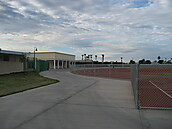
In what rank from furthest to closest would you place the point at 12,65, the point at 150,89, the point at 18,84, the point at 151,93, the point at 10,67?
the point at 12,65 → the point at 10,67 → the point at 18,84 → the point at 150,89 → the point at 151,93

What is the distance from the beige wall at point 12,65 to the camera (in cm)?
2246

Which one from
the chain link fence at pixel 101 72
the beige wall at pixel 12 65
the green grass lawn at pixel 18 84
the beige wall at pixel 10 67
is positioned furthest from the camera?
the chain link fence at pixel 101 72

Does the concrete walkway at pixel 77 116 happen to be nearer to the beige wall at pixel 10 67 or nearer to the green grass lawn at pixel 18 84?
the green grass lawn at pixel 18 84

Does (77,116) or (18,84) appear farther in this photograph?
(18,84)

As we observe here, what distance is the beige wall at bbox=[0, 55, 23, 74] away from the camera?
2246 cm

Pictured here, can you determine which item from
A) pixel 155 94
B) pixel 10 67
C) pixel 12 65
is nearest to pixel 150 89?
pixel 155 94

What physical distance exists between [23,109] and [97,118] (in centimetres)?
288

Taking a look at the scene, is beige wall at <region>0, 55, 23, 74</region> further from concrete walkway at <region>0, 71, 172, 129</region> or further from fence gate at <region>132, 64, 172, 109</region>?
fence gate at <region>132, 64, 172, 109</region>

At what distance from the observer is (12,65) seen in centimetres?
2467

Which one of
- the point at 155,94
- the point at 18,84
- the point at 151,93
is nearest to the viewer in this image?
the point at 155,94

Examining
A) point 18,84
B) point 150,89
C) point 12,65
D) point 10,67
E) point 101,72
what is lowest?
point 101,72

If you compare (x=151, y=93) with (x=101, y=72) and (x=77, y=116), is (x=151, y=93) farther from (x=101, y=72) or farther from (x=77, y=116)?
(x=101, y=72)

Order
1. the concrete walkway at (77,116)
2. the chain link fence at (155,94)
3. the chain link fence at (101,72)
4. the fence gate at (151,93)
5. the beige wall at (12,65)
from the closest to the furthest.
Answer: the concrete walkway at (77,116), the fence gate at (151,93), the chain link fence at (155,94), the beige wall at (12,65), the chain link fence at (101,72)

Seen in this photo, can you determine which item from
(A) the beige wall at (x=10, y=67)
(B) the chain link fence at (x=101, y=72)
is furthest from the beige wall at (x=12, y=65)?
(B) the chain link fence at (x=101, y=72)
